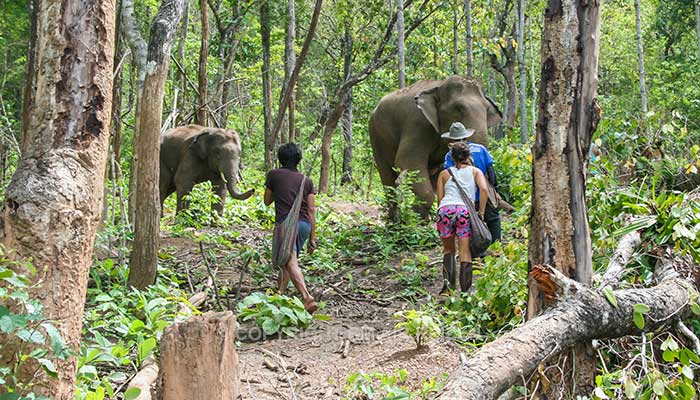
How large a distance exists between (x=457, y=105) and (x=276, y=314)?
238 inches

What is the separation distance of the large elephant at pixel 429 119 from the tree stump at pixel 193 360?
7.45 meters

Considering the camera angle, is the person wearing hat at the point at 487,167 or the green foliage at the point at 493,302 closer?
the green foliage at the point at 493,302

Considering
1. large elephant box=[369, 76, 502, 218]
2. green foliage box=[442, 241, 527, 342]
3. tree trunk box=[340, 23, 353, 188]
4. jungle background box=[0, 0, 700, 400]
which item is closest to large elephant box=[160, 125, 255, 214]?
jungle background box=[0, 0, 700, 400]

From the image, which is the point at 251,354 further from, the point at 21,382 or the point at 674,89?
the point at 674,89

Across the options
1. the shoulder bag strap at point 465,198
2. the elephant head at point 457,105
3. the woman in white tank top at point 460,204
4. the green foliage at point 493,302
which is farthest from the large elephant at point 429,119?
the green foliage at point 493,302

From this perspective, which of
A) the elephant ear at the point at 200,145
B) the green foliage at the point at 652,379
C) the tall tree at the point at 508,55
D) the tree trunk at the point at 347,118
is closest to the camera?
the green foliage at the point at 652,379

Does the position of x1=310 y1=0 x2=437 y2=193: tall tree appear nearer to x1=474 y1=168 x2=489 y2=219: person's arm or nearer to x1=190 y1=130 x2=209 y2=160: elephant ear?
x1=190 y1=130 x2=209 y2=160: elephant ear

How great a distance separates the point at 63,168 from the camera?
3.65 m

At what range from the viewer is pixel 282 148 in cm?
734

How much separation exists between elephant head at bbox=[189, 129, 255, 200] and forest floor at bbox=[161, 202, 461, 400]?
5.54 m

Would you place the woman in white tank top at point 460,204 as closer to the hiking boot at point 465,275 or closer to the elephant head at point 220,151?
the hiking boot at point 465,275

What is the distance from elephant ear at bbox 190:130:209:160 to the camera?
14781 mm

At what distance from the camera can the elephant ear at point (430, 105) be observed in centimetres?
1192

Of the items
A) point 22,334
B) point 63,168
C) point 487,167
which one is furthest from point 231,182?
point 22,334
